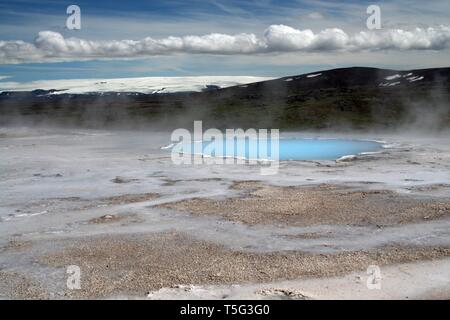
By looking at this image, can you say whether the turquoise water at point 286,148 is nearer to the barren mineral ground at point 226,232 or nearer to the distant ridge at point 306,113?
the barren mineral ground at point 226,232

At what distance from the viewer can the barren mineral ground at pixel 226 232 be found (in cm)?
801

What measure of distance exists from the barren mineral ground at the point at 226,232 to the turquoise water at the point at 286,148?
5.25m

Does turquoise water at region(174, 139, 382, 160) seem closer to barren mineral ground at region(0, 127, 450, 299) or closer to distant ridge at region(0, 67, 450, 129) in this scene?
barren mineral ground at region(0, 127, 450, 299)

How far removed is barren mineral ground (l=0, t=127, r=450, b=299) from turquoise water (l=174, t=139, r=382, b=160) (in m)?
5.25

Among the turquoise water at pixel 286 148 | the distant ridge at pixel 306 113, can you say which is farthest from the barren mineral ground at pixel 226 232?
the distant ridge at pixel 306 113

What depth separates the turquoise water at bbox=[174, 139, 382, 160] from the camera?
25344 mm

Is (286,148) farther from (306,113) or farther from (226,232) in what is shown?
(306,113)

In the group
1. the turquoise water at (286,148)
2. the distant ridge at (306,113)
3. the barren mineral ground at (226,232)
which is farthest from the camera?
the distant ridge at (306,113)

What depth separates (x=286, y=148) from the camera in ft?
97.5

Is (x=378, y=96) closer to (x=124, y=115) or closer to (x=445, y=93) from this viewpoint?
(x=445, y=93)

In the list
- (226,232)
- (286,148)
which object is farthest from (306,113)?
(226,232)

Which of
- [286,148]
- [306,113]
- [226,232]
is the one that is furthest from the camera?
[306,113]

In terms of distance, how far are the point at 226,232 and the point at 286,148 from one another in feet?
62.8

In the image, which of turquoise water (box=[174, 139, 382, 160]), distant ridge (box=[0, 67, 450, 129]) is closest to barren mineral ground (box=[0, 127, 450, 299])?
turquoise water (box=[174, 139, 382, 160])
